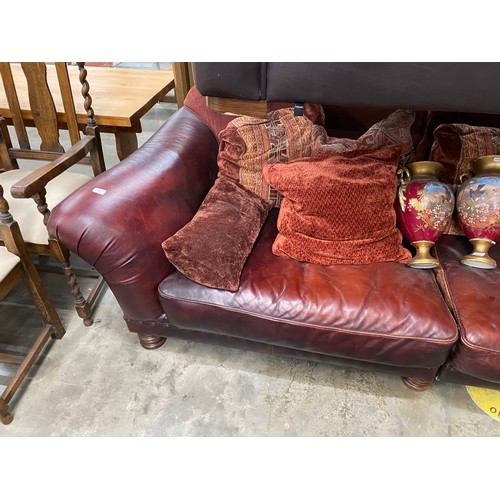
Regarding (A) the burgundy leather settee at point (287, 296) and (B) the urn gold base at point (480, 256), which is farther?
(B) the urn gold base at point (480, 256)

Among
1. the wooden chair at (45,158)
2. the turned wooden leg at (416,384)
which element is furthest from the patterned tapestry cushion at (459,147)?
the wooden chair at (45,158)

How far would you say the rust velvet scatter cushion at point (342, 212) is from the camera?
1231 millimetres

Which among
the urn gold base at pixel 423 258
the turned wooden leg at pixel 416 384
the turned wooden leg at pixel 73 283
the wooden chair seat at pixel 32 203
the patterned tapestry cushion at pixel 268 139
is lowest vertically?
the turned wooden leg at pixel 416 384

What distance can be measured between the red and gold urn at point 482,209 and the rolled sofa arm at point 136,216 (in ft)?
3.20

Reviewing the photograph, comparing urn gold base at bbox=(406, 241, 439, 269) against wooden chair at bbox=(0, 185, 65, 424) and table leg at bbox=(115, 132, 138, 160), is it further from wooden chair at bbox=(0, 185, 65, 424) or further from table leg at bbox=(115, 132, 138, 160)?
table leg at bbox=(115, 132, 138, 160)

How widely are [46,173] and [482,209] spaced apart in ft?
4.96

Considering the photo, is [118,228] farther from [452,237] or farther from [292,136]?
[452,237]

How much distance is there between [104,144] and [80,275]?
152cm

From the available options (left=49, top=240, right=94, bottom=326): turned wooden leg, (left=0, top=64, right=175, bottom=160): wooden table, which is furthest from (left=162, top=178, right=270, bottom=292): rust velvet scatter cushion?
(left=0, top=64, right=175, bottom=160): wooden table

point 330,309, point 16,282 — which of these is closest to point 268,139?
point 330,309

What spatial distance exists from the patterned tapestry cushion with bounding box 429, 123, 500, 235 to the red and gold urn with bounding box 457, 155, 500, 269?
0.08 metres

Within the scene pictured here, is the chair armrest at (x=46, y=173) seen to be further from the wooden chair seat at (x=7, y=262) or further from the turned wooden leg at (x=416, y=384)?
the turned wooden leg at (x=416, y=384)

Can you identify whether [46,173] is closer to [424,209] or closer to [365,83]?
[365,83]

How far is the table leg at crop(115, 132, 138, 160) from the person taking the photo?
1831mm
